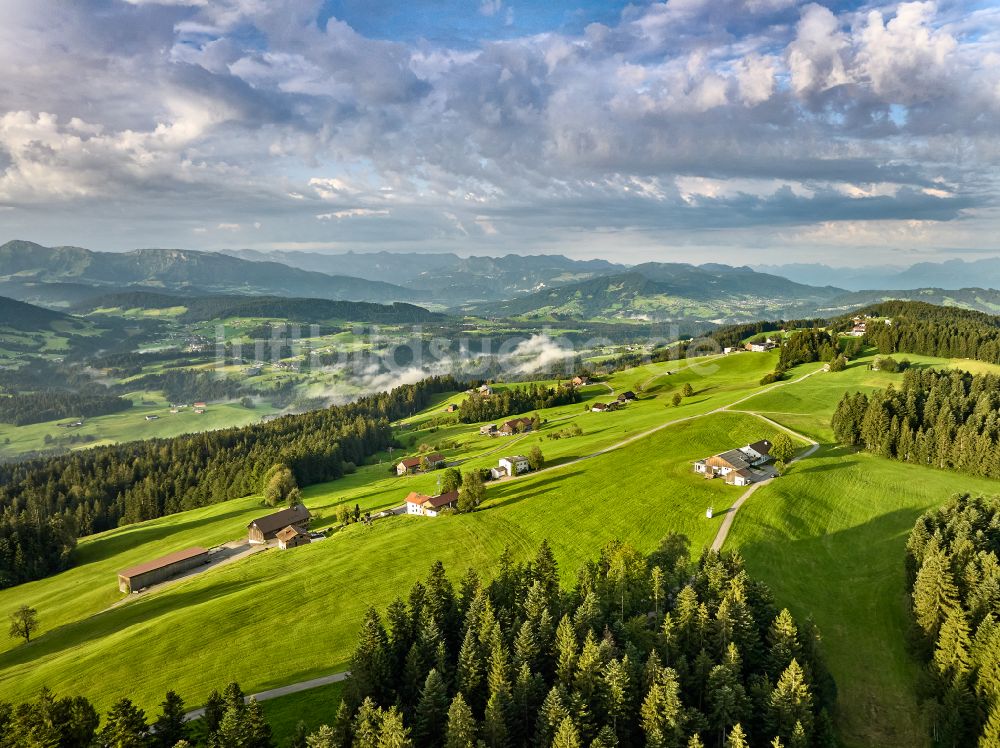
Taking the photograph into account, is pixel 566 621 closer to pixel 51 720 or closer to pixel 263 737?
pixel 263 737

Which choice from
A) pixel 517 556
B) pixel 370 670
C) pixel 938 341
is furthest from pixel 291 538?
pixel 938 341

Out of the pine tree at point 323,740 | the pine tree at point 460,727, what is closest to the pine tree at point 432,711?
the pine tree at point 460,727

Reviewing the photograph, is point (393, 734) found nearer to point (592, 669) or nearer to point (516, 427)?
point (592, 669)

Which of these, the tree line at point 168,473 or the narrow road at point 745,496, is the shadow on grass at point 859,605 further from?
the tree line at point 168,473

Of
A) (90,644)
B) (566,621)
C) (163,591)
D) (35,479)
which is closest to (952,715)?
(566,621)

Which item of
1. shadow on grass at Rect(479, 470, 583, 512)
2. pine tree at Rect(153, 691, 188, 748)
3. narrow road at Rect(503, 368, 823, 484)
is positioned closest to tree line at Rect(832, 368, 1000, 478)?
narrow road at Rect(503, 368, 823, 484)

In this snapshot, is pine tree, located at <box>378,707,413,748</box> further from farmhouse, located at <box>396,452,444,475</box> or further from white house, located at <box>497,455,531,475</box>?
farmhouse, located at <box>396,452,444,475</box>
